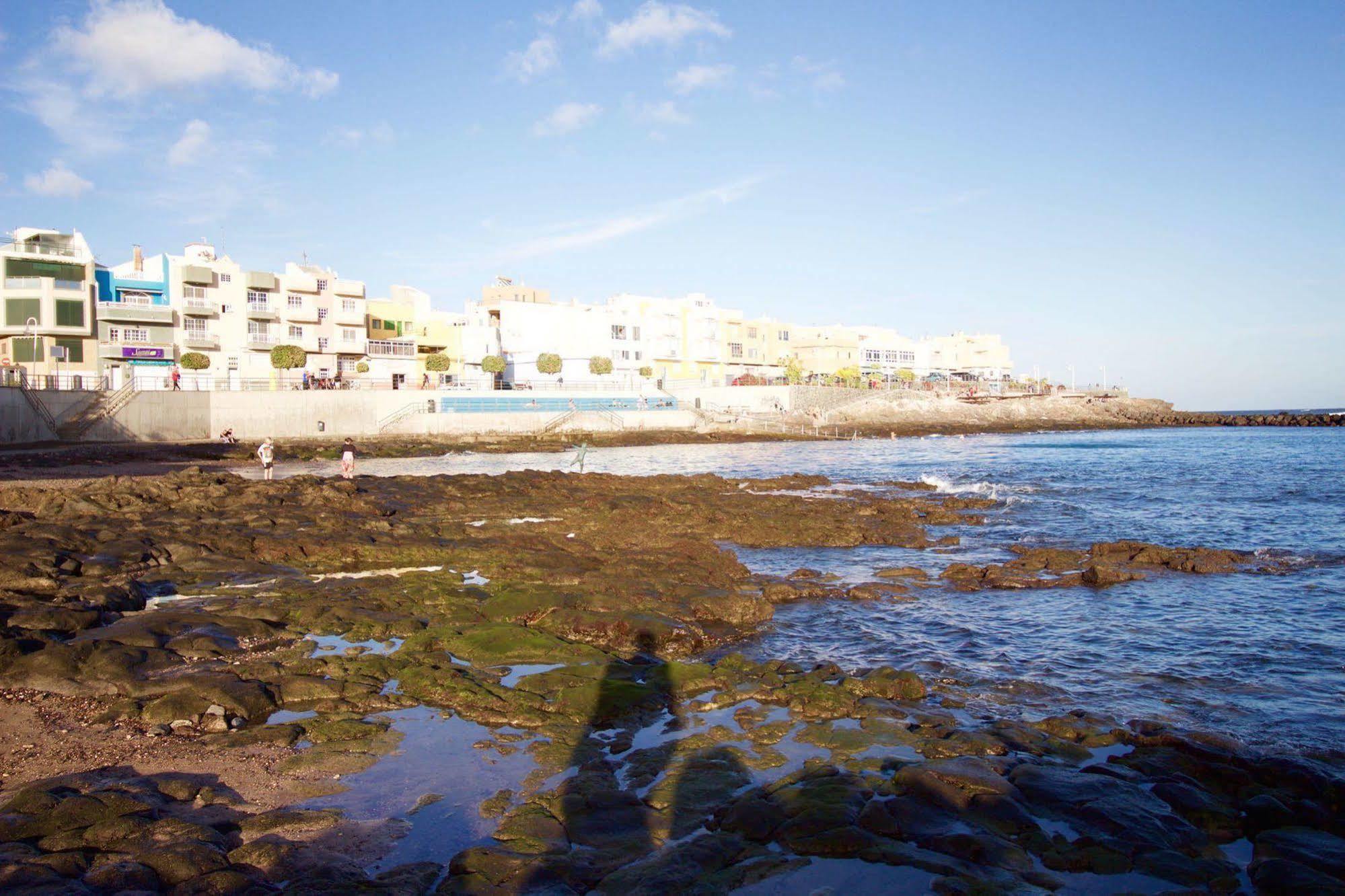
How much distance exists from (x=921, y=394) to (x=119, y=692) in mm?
97014

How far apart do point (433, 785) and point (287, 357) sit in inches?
2461

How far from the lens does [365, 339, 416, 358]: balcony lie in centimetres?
7581

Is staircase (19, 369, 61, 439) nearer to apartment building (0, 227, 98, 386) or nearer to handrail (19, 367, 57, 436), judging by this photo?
handrail (19, 367, 57, 436)

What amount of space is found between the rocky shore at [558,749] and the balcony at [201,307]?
56.1 metres

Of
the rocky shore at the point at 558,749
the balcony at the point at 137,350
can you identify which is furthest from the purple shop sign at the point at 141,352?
the rocky shore at the point at 558,749

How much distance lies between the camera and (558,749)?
8.47 m

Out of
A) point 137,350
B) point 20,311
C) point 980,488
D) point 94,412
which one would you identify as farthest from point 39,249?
point 980,488

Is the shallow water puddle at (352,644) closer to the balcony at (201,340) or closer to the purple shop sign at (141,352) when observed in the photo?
the purple shop sign at (141,352)

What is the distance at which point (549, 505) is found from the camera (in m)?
26.4

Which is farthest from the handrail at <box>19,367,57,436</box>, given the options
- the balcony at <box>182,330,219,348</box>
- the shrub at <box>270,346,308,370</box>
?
the balcony at <box>182,330,219,348</box>

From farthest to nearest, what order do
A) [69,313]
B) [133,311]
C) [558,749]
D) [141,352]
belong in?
[141,352]
[133,311]
[69,313]
[558,749]

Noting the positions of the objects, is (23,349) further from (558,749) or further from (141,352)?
(558,749)

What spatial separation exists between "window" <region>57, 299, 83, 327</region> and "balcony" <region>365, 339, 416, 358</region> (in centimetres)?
2073

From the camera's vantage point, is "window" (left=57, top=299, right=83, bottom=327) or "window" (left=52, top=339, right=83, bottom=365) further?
"window" (left=52, top=339, right=83, bottom=365)
